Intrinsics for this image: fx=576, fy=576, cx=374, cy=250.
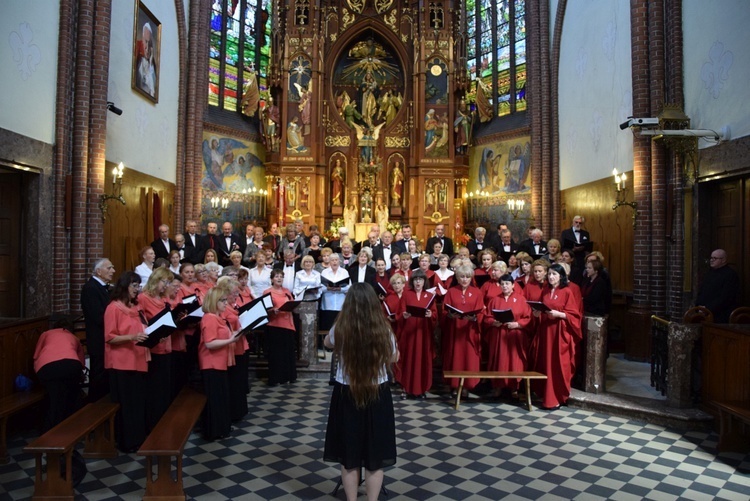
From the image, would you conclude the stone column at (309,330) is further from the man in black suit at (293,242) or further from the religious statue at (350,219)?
the religious statue at (350,219)

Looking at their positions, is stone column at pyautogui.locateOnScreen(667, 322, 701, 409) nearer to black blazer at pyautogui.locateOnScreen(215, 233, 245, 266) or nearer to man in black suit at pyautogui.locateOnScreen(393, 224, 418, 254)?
man in black suit at pyautogui.locateOnScreen(393, 224, 418, 254)

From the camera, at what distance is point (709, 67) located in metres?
8.82

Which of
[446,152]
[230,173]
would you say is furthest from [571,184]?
[230,173]

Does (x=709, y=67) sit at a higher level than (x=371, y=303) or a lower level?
higher

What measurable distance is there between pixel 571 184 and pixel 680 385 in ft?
29.0

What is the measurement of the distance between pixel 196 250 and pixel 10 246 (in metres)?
3.41

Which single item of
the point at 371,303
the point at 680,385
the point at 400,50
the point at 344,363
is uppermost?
the point at 400,50

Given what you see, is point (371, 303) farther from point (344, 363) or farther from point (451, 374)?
point (451, 374)

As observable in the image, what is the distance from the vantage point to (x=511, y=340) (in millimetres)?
7691

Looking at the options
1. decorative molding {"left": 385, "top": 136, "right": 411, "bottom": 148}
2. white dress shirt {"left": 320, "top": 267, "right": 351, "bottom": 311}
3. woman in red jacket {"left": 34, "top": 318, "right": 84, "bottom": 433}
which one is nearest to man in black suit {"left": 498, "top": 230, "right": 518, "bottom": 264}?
white dress shirt {"left": 320, "top": 267, "right": 351, "bottom": 311}

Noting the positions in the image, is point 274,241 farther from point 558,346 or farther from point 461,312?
point 558,346

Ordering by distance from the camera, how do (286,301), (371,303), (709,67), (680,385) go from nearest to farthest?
1. (371,303)
2. (680,385)
3. (286,301)
4. (709,67)

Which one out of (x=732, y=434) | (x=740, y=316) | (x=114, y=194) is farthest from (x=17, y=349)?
(x=740, y=316)

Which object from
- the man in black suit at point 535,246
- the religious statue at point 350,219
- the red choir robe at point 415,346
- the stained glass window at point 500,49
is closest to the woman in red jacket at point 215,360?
the red choir robe at point 415,346
